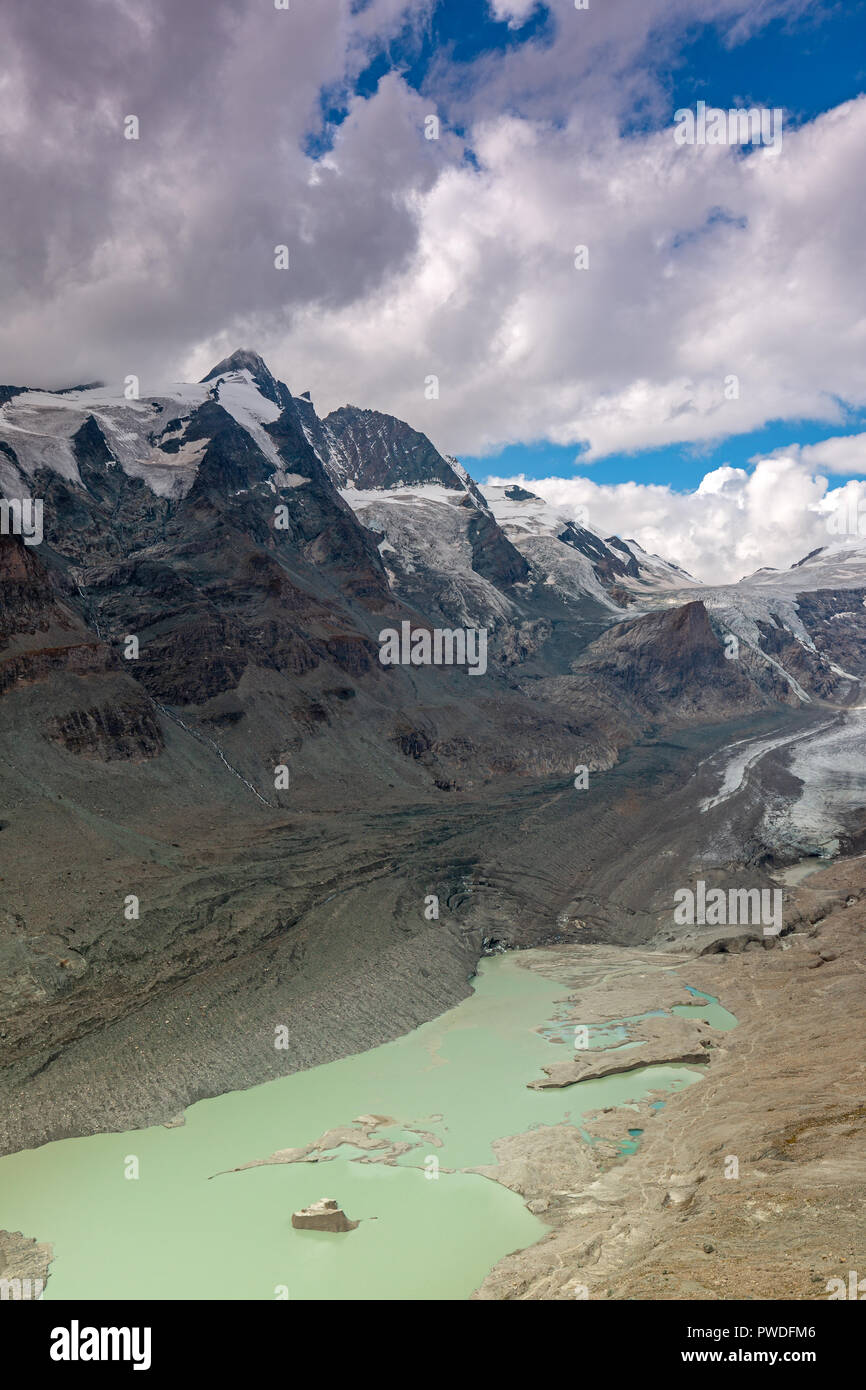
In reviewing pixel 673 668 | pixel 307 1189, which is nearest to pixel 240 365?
pixel 673 668

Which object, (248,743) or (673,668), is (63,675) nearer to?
(248,743)

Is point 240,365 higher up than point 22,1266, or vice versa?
point 240,365

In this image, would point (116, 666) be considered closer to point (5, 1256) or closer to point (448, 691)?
point (448, 691)

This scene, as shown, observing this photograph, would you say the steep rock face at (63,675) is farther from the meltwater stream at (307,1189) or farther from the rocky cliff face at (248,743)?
the meltwater stream at (307,1189)

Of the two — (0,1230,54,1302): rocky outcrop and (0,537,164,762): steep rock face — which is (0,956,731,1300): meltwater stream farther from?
(0,537,164,762): steep rock face

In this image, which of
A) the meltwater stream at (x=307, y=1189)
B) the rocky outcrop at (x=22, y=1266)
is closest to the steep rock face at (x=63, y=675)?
the meltwater stream at (x=307, y=1189)

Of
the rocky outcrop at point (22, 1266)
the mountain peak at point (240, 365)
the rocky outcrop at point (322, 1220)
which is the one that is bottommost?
the rocky outcrop at point (22, 1266)

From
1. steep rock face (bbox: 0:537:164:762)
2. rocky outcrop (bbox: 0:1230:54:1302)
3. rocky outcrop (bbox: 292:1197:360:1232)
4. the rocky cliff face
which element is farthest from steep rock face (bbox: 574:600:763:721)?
rocky outcrop (bbox: 0:1230:54:1302)
